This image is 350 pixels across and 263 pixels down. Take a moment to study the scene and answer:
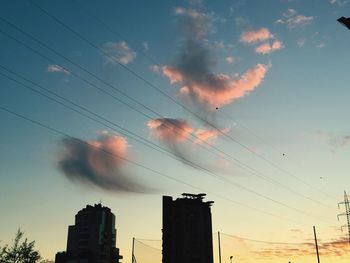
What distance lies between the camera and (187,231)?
160 m

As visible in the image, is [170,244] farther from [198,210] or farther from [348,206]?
[348,206]

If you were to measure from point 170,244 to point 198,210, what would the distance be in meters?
20.4

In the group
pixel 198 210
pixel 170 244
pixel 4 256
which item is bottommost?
pixel 4 256

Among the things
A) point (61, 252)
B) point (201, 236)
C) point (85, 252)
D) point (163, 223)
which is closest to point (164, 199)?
point (163, 223)

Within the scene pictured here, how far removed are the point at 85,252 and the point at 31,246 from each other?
114531 mm

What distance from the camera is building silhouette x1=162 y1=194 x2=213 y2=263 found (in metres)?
153

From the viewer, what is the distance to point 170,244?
15375 centimetres

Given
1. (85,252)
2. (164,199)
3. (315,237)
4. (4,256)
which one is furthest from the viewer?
(85,252)

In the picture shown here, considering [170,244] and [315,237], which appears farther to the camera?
[170,244]

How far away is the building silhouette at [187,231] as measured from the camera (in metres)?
153

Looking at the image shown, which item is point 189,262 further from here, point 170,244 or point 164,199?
point 164,199

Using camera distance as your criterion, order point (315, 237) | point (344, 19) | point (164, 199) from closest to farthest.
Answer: point (344, 19)
point (315, 237)
point (164, 199)

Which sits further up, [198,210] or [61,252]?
[198,210]

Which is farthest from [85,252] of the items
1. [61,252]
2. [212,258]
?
[212,258]
